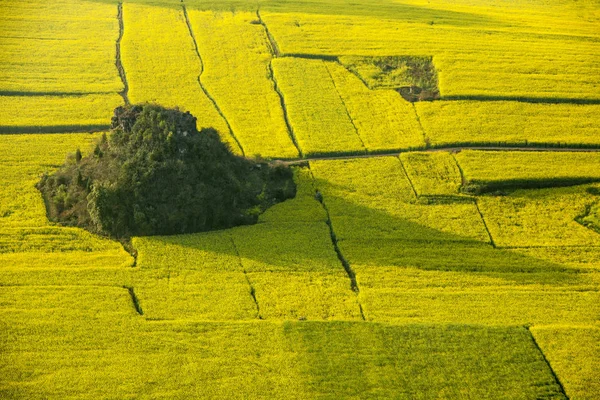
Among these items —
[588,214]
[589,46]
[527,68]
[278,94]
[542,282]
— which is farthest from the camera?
[589,46]

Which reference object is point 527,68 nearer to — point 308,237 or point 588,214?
point 588,214

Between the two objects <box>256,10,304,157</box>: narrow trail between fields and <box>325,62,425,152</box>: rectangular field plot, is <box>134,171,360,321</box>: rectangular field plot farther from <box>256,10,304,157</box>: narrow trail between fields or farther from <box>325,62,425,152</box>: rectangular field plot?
<box>325,62,425,152</box>: rectangular field plot

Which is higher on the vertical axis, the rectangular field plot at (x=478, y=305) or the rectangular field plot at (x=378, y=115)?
the rectangular field plot at (x=478, y=305)

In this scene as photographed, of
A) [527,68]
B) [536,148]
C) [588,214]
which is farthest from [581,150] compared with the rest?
[527,68]

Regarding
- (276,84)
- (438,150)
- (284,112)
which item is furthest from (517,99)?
(276,84)

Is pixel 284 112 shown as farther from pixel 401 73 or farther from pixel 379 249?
pixel 379 249

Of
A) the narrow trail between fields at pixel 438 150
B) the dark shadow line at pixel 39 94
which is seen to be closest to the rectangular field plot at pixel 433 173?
the narrow trail between fields at pixel 438 150

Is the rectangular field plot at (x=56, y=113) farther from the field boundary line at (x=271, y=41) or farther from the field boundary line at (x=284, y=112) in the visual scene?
the field boundary line at (x=271, y=41)

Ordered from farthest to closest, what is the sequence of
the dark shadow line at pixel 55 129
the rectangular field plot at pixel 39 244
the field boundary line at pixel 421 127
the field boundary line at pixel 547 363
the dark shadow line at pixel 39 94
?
1. the dark shadow line at pixel 39 94
2. the field boundary line at pixel 421 127
3. the dark shadow line at pixel 55 129
4. the rectangular field plot at pixel 39 244
5. the field boundary line at pixel 547 363
